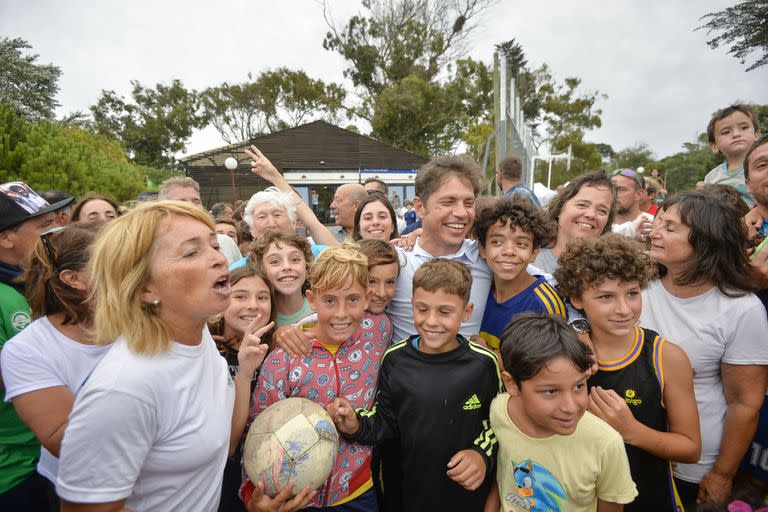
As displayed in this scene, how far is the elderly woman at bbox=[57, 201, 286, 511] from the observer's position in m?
1.31

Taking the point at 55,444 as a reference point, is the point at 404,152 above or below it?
above

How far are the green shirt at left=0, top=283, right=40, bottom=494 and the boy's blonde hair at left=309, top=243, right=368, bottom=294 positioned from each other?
5.79 ft

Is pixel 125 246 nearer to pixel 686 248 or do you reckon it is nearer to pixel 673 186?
pixel 686 248

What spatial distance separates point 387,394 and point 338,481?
1.87 feet

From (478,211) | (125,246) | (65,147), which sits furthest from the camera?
(65,147)

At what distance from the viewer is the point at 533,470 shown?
1.86 meters

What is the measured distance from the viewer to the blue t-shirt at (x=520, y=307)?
251 cm

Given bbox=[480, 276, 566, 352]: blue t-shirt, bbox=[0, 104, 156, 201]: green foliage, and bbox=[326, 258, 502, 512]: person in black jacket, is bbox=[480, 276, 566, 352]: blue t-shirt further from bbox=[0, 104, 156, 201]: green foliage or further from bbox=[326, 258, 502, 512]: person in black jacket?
bbox=[0, 104, 156, 201]: green foliage

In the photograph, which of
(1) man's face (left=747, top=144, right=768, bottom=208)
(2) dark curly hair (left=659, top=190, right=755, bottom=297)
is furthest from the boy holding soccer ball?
(1) man's face (left=747, top=144, right=768, bottom=208)

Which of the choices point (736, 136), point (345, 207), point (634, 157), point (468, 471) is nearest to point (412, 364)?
point (468, 471)

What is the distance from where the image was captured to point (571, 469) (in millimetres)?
1784

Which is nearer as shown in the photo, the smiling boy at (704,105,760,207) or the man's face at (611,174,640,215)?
the smiling boy at (704,105,760,207)

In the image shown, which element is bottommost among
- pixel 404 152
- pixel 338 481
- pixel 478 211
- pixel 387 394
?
pixel 338 481

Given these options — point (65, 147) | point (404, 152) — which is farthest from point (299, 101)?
point (65, 147)
